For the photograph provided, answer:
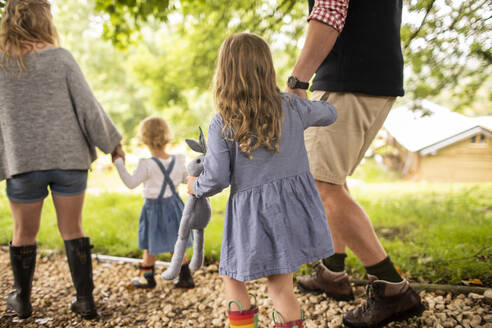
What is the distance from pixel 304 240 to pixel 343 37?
40.6 inches

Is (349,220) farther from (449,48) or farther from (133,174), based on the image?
(449,48)

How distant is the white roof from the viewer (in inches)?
142

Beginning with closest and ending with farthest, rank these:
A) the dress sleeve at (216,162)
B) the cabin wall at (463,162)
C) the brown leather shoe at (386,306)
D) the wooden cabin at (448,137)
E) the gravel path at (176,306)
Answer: the dress sleeve at (216,162) → the brown leather shoe at (386,306) → the gravel path at (176,306) → the wooden cabin at (448,137) → the cabin wall at (463,162)

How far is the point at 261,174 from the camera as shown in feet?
5.11

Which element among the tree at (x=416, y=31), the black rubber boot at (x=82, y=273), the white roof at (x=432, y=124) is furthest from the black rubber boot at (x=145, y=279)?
the tree at (x=416, y=31)

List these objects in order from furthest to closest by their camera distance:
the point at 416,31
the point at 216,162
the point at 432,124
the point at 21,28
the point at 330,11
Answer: the point at 432,124 < the point at 416,31 < the point at 21,28 < the point at 330,11 < the point at 216,162

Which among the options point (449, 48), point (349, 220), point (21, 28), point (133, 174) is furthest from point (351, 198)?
point (449, 48)

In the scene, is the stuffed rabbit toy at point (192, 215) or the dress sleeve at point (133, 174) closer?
the stuffed rabbit toy at point (192, 215)

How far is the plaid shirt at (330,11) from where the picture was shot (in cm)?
161

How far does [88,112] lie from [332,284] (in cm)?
189

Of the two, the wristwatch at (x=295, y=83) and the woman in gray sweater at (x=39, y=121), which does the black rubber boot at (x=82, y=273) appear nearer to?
the woman in gray sweater at (x=39, y=121)

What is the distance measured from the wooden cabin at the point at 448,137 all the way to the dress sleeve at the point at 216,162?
2.92 meters

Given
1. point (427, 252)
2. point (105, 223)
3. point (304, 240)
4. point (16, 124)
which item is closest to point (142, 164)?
point (16, 124)

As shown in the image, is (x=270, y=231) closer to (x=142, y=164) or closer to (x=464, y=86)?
(x=142, y=164)
